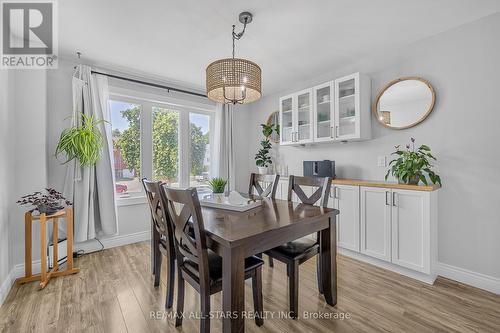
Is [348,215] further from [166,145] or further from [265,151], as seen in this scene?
[166,145]

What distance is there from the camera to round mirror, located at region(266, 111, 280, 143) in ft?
13.4

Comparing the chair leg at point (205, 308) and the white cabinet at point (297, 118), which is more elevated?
the white cabinet at point (297, 118)

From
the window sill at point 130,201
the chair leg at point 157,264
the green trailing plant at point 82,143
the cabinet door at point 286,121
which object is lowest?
the chair leg at point 157,264

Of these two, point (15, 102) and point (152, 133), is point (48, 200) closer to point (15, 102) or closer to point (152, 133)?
point (15, 102)

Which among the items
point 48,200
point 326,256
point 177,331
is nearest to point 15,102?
point 48,200

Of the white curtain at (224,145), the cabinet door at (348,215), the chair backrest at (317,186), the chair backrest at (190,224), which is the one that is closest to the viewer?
the chair backrest at (190,224)

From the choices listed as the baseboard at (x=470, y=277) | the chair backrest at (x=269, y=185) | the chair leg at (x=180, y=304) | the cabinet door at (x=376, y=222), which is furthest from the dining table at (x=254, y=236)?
the baseboard at (x=470, y=277)

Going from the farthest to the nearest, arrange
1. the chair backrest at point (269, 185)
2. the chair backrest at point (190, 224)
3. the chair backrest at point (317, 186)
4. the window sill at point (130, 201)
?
1. the window sill at point (130, 201)
2. the chair backrest at point (269, 185)
3. the chair backrest at point (317, 186)
4. the chair backrest at point (190, 224)

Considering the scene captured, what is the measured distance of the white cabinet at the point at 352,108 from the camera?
2.75 metres

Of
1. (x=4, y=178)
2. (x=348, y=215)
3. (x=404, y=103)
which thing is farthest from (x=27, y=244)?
(x=404, y=103)

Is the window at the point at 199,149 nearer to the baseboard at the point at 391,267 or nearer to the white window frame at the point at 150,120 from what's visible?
the white window frame at the point at 150,120

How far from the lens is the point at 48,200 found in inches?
88.2

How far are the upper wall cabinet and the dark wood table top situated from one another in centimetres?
142

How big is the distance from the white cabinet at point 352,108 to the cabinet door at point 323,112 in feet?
0.23
